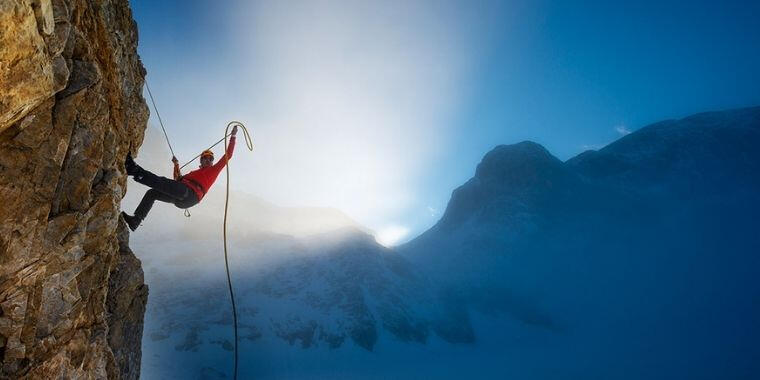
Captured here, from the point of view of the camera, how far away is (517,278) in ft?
335

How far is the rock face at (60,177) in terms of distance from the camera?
13.0 feet

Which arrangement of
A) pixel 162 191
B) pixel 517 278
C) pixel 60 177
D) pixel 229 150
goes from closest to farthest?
pixel 60 177
pixel 162 191
pixel 229 150
pixel 517 278

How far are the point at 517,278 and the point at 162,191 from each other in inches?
4266

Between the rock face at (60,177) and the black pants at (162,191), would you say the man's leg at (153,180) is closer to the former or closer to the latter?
Answer: the black pants at (162,191)

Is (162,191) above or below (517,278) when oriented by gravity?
above

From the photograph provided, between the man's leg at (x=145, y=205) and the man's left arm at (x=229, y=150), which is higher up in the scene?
the man's left arm at (x=229, y=150)

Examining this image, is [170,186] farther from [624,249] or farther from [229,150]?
[624,249]

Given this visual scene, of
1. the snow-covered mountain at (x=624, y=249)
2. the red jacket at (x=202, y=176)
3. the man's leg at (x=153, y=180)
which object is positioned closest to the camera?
the man's leg at (x=153, y=180)

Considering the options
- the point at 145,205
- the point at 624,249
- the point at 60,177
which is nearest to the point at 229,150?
the point at 145,205

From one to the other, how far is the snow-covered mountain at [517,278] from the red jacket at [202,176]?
157ft

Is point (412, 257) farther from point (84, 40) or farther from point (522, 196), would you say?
point (84, 40)

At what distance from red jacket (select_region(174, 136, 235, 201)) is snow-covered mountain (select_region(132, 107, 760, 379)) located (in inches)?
1882

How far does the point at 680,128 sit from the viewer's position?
12950 cm

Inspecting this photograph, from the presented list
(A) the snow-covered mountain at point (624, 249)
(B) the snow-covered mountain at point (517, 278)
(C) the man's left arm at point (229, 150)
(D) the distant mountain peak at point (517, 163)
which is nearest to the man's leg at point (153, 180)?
(C) the man's left arm at point (229, 150)
